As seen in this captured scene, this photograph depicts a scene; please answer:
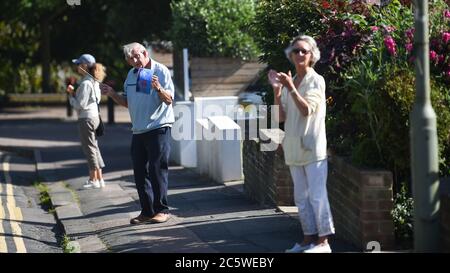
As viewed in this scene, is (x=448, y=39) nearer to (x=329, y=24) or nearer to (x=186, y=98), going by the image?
(x=329, y=24)

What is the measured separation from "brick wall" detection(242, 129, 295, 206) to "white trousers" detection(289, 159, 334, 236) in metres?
1.53

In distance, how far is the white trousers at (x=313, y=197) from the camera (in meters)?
7.54

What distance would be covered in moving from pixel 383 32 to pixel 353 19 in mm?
494

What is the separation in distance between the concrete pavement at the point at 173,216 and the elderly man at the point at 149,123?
317mm

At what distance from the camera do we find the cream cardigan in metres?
7.50

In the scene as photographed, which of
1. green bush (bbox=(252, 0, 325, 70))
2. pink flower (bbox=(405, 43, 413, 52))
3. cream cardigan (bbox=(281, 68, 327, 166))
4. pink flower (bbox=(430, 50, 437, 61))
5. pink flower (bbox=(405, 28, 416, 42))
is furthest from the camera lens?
green bush (bbox=(252, 0, 325, 70))

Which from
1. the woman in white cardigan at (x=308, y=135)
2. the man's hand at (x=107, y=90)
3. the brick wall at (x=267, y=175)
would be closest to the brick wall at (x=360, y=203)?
the brick wall at (x=267, y=175)

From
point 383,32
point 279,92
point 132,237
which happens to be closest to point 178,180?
point 132,237

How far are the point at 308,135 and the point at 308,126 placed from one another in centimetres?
7

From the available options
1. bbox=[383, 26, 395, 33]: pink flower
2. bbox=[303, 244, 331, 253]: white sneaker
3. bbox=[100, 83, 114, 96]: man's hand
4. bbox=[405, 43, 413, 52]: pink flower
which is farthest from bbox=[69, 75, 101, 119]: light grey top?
bbox=[303, 244, 331, 253]: white sneaker

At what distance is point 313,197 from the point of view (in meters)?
7.58

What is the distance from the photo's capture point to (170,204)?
11.3m

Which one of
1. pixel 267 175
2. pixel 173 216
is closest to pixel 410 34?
pixel 267 175

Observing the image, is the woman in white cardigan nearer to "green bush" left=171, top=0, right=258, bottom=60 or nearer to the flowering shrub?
the flowering shrub
